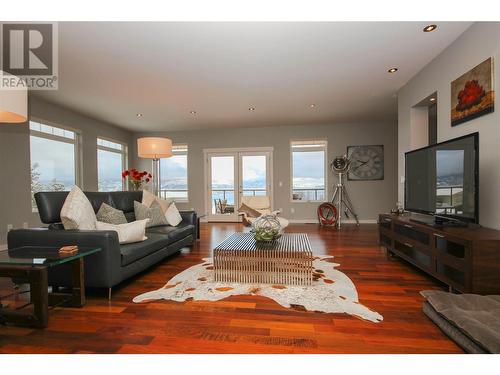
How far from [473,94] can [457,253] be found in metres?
1.65

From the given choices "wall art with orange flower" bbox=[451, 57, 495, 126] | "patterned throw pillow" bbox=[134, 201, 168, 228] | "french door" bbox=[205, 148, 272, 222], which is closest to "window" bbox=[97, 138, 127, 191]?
"french door" bbox=[205, 148, 272, 222]

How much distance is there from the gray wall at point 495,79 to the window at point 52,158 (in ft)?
21.1

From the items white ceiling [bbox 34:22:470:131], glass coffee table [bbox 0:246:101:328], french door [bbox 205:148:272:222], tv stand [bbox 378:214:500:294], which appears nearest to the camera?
glass coffee table [bbox 0:246:101:328]

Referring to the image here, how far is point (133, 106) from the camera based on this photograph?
489 centimetres

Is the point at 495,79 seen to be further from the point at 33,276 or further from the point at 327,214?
the point at 327,214

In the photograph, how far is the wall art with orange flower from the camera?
Answer: 2.28m

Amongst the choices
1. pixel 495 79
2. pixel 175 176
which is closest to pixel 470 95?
pixel 495 79

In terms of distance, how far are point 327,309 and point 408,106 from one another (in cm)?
356

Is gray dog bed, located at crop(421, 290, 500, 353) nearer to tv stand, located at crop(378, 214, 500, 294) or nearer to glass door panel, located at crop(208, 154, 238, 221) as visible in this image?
tv stand, located at crop(378, 214, 500, 294)

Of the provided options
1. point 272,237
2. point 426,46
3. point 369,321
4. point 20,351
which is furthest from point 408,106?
point 20,351

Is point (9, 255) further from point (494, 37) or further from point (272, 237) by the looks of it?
point (494, 37)

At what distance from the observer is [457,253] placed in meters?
1.99

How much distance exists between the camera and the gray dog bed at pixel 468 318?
1302 millimetres

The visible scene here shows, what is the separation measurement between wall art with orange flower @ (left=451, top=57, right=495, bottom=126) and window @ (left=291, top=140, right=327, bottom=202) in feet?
12.5
